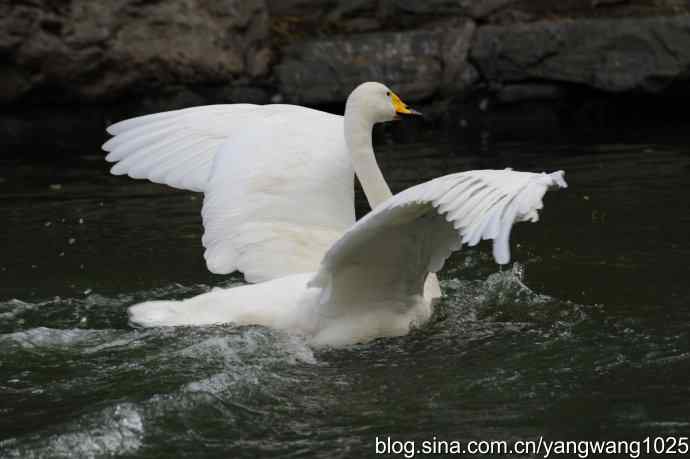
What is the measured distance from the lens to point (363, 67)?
38.0ft

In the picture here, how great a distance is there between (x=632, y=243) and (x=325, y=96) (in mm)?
5057

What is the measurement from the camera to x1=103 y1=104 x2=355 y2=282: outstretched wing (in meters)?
5.84

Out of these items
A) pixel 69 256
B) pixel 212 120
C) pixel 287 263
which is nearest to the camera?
pixel 287 263

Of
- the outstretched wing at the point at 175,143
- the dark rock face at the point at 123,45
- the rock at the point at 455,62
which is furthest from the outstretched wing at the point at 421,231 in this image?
the dark rock face at the point at 123,45

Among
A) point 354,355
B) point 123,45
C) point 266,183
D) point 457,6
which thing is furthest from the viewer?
point 457,6

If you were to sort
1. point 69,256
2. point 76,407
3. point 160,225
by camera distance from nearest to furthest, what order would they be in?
1. point 76,407
2. point 69,256
3. point 160,225

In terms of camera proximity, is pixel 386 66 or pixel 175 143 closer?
pixel 175 143

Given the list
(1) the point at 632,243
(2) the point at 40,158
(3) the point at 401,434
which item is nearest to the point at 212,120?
(1) the point at 632,243

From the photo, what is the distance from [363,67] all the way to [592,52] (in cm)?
214

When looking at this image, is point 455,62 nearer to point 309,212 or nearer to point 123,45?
point 123,45

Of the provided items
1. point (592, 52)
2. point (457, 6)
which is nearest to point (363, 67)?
point (457, 6)

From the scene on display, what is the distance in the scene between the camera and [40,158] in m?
10.7

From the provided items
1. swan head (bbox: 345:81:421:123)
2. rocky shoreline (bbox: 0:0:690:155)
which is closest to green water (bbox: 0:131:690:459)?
swan head (bbox: 345:81:421:123)

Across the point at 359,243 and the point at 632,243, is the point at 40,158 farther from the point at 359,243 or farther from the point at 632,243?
the point at 359,243
